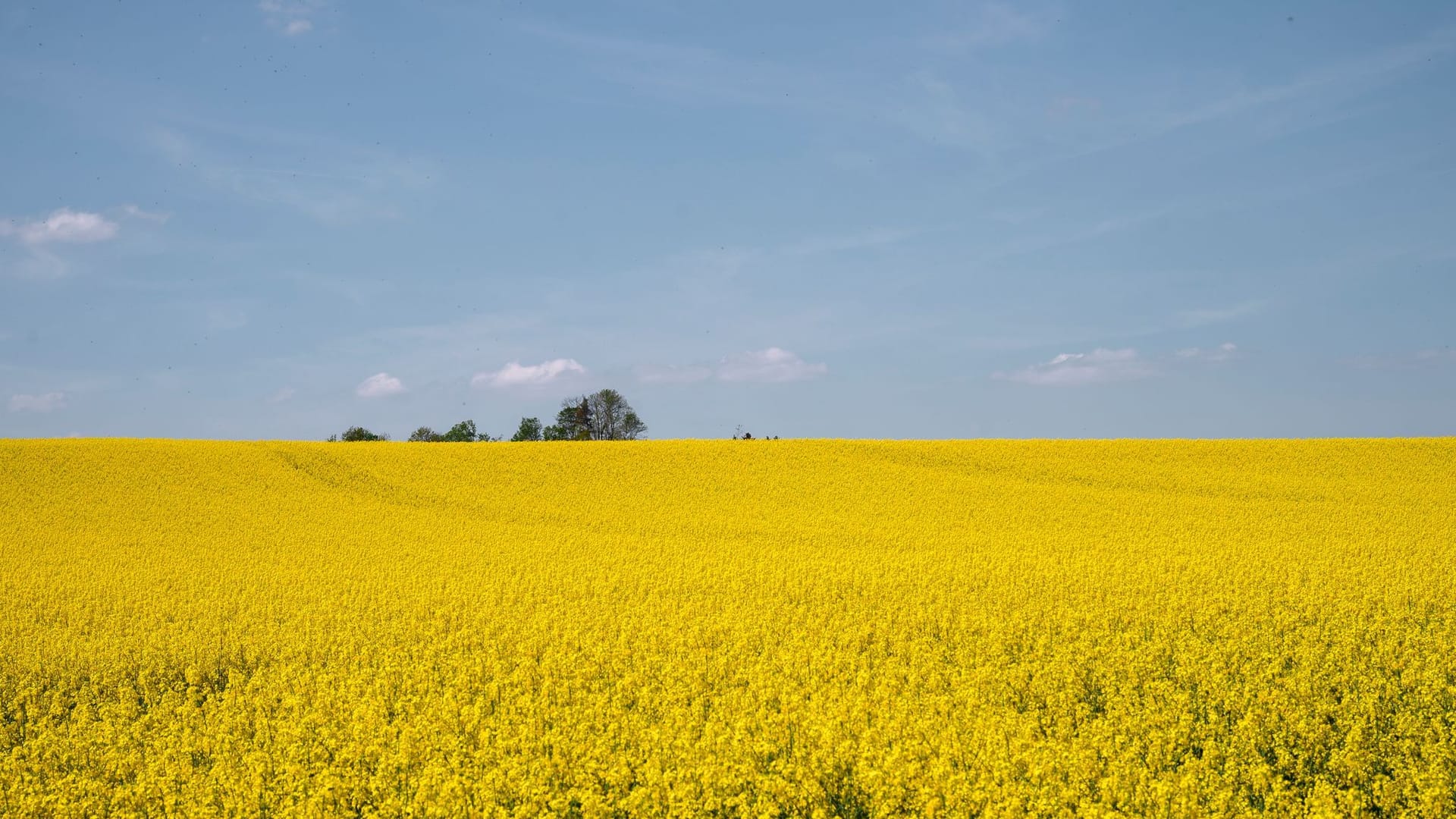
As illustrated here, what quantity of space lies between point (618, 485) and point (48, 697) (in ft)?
70.1

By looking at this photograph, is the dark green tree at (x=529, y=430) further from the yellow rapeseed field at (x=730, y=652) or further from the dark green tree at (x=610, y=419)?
the yellow rapeseed field at (x=730, y=652)

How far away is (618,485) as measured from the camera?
34.2 m

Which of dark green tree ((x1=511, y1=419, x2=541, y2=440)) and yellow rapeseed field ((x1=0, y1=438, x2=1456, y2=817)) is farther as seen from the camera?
dark green tree ((x1=511, y1=419, x2=541, y2=440))

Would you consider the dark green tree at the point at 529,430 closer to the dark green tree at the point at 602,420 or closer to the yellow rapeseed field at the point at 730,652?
the dark green tree at the point at 602,420

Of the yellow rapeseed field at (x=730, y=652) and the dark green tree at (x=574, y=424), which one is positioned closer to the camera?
the yellow rapeseed field at (x=730, y=652)

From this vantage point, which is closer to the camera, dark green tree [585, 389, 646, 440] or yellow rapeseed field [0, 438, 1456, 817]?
yellow rapeseed field [0, 438, 1456, 817]

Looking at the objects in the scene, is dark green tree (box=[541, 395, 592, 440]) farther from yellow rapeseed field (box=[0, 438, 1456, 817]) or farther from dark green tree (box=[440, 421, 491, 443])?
yellow rapeseed field (box=[0, 438, 1456, 817])

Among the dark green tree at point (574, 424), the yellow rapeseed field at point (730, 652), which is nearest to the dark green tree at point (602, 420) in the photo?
the dark green tree at point (574, 424)

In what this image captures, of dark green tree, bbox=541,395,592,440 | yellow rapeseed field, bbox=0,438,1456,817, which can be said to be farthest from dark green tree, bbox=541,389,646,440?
yellow rapeseed field, bbox=0,438,1456,817

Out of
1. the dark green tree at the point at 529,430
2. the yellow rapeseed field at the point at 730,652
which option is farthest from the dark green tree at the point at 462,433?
the yellow rapeseed field at the point at 730,652

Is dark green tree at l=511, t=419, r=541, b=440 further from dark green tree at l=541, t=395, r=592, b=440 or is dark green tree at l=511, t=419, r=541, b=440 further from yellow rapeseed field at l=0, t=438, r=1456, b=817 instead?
yellow rapeseed field at l=0, t=438, r=1456, b=817

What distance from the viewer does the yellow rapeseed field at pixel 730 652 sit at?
8.24 m

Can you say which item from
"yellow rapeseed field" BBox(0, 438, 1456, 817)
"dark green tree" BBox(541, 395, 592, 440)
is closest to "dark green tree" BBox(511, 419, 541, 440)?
"dark green tree" BBox(541, 395, 592, 440)

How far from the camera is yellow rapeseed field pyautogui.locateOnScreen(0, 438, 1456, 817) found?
27.0ft
